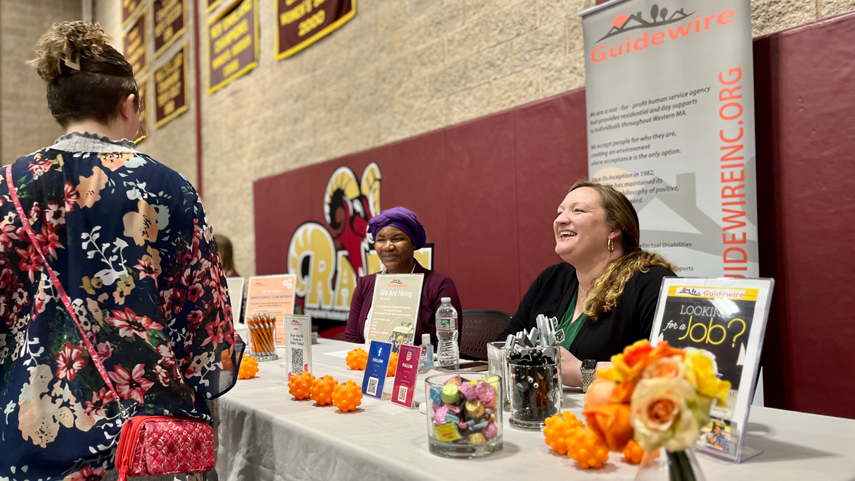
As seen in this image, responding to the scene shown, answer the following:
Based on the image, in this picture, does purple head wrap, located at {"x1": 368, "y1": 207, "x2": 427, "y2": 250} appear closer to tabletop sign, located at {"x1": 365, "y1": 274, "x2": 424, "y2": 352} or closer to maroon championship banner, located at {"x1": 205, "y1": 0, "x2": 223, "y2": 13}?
tabletop sign, located at {"x1": 365, "y1": 274, "x2": 424, "y2": 352}

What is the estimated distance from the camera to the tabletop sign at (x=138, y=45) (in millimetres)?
8977

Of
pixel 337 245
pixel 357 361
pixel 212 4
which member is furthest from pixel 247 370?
pixel 212 4

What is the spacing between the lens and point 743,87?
7.19ft

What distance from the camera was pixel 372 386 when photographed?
60.4 inches

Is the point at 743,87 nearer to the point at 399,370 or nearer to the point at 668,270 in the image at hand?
the point at 668,270

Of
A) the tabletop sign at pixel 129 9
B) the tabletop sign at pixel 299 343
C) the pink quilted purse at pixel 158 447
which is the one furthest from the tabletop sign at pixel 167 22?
the pink quilted purse at pixel 158 447

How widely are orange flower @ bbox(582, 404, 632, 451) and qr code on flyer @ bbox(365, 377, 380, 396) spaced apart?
868mm

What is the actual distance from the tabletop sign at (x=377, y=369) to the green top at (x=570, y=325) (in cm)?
62

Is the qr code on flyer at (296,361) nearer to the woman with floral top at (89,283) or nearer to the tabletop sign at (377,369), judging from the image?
the tabletop sign at (377,369)

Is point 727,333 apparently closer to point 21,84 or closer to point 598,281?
point 598,281

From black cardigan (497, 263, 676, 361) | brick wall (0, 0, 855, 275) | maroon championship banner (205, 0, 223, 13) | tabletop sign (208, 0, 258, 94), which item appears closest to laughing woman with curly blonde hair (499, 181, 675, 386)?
black cardigan (497, 263, 676, 361)

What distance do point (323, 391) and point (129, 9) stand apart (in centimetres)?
1011

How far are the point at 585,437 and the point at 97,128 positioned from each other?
1.09m

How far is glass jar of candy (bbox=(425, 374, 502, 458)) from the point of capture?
40.5 inches
